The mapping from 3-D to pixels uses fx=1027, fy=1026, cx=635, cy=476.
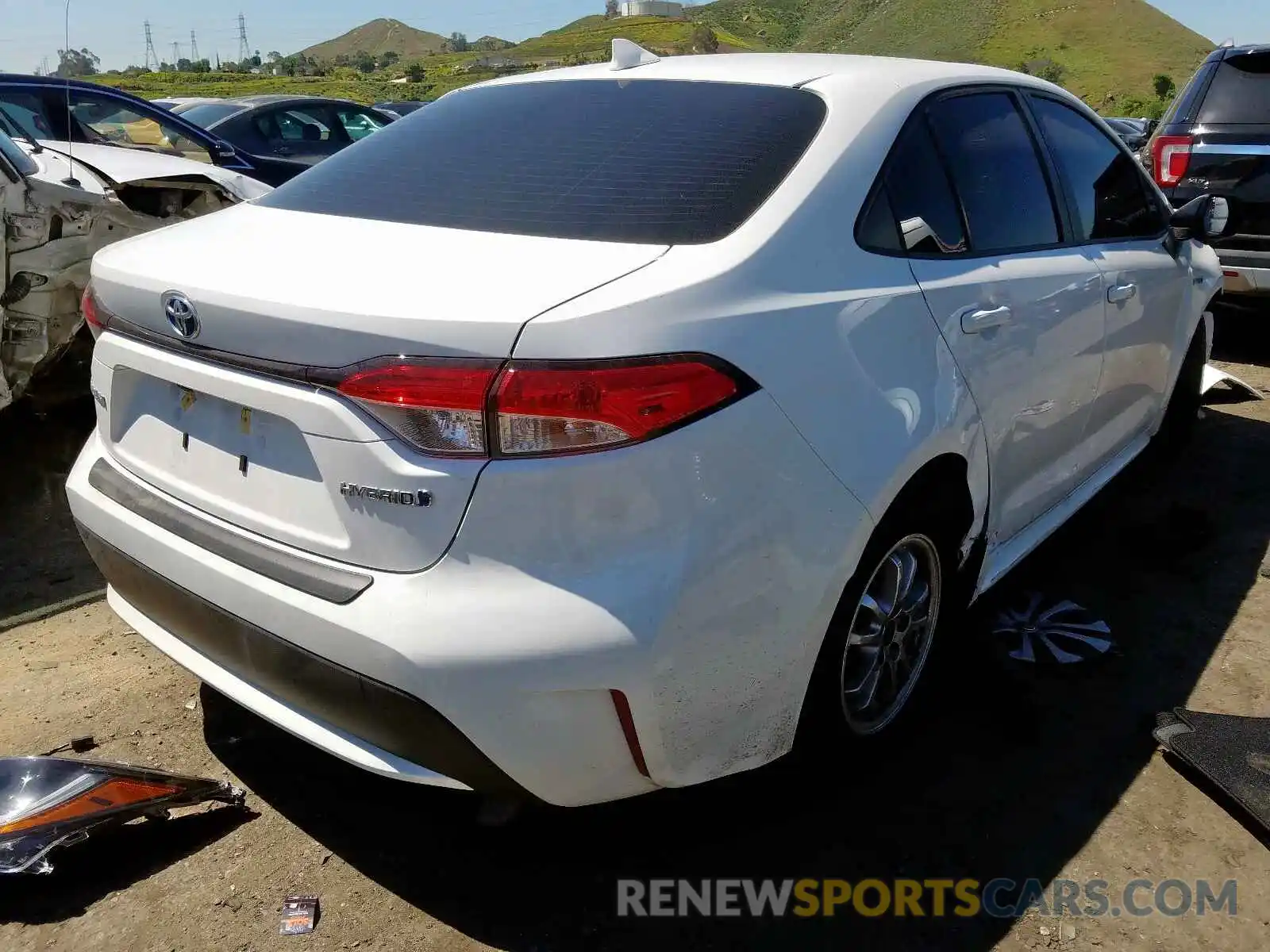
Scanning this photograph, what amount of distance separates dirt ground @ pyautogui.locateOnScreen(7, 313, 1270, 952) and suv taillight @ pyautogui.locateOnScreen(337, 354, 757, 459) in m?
1.01

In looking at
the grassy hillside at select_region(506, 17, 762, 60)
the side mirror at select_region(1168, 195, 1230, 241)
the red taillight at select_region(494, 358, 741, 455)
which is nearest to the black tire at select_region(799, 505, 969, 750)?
the red taillight at select_region(494, 358, 741, 455)

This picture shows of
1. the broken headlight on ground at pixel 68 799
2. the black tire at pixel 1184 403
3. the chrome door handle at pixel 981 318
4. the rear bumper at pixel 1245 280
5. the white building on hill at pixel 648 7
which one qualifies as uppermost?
the white building on hill at pixel 648 7

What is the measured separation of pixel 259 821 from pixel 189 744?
1.34 feet

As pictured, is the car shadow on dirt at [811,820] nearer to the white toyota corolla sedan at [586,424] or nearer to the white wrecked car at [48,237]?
the white toyota corolla sedan at [586,424]

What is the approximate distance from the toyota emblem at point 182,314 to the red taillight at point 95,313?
13.2 inches

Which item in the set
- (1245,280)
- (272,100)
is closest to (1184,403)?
(1245,280)

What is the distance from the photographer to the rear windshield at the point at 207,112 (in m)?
9.85

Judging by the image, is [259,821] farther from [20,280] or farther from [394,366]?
[20,280]

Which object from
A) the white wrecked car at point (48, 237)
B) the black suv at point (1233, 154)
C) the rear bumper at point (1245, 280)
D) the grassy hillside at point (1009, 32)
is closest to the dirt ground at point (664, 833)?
the white wrecked car at point (48, 237)

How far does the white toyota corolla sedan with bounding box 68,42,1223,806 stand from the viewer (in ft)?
5.64

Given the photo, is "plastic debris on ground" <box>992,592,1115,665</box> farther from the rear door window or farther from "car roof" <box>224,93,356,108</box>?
"car roof" <box>224,93,356,108</box>

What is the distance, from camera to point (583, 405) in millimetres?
1690

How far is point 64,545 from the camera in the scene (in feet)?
13.1

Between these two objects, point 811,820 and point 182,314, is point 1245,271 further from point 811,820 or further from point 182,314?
point 182,314
